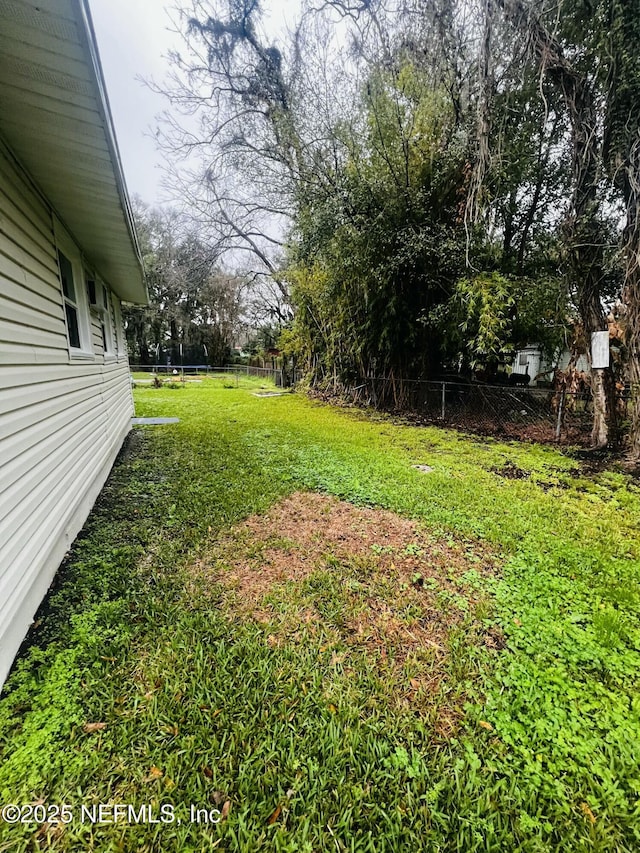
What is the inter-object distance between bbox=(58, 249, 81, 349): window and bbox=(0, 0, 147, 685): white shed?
22 millimetres

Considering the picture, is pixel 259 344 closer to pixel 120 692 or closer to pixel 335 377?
pixel 335 377

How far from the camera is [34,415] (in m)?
2.12

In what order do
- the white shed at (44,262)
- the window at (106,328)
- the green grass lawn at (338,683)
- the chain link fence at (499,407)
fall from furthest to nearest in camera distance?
the chain link fence at (499,407), the window at (106,328), the white shed at (44,262), the green grass lawn at (338,683)

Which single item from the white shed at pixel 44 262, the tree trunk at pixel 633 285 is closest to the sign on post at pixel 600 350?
the tree trunk at pixel 633 285

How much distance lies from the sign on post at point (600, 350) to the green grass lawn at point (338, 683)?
8.38 feet

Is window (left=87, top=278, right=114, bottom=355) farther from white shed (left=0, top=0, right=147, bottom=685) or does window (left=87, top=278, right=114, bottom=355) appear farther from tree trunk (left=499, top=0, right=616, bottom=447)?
tree trunk (left=499, top=0, right=616, bottom=447)

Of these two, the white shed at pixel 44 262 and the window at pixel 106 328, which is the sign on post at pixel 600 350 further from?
the window at pixel 106 328

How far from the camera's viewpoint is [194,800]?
A: 1159 mm

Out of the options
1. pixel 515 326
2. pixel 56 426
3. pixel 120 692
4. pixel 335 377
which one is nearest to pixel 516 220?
pixel 515 326

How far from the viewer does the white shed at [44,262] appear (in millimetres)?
1394

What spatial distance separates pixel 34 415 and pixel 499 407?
7212 mm

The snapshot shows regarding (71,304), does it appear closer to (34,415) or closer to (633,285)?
(34,415)

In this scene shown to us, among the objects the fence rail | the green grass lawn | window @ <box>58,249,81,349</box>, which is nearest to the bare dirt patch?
the green grass lawn

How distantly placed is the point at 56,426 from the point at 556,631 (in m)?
3.36
